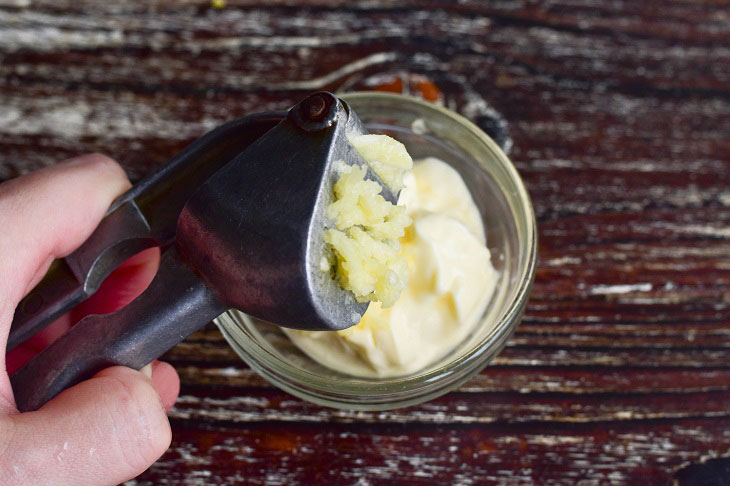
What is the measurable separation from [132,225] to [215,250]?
24cm

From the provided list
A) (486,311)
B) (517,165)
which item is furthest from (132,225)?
(517,165)

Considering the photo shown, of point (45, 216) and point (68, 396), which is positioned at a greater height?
point (45, 216)

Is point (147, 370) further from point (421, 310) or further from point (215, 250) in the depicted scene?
point (421, 310)

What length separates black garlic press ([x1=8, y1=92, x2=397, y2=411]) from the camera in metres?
0.90

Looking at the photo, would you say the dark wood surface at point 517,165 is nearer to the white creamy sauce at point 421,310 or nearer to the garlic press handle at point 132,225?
the white creamy sauce at point 421,310

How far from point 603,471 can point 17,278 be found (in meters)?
0.98

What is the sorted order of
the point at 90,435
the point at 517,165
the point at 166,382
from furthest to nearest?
the point at 517,165, the point at 166,382, the point at 90,435

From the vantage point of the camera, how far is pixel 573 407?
4.33 ft

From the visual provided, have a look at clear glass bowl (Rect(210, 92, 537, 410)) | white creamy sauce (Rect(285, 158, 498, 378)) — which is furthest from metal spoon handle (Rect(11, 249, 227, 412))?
white creamy sauce (Rect(285, 158, 498, 378))

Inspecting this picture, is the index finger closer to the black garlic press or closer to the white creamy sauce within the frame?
the black garlic press

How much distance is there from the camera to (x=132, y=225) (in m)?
1.11

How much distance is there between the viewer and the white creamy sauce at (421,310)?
1.12m

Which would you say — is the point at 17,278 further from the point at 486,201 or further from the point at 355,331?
the point at 486,201

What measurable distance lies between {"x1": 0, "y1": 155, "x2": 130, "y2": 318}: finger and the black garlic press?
0.03 meters
